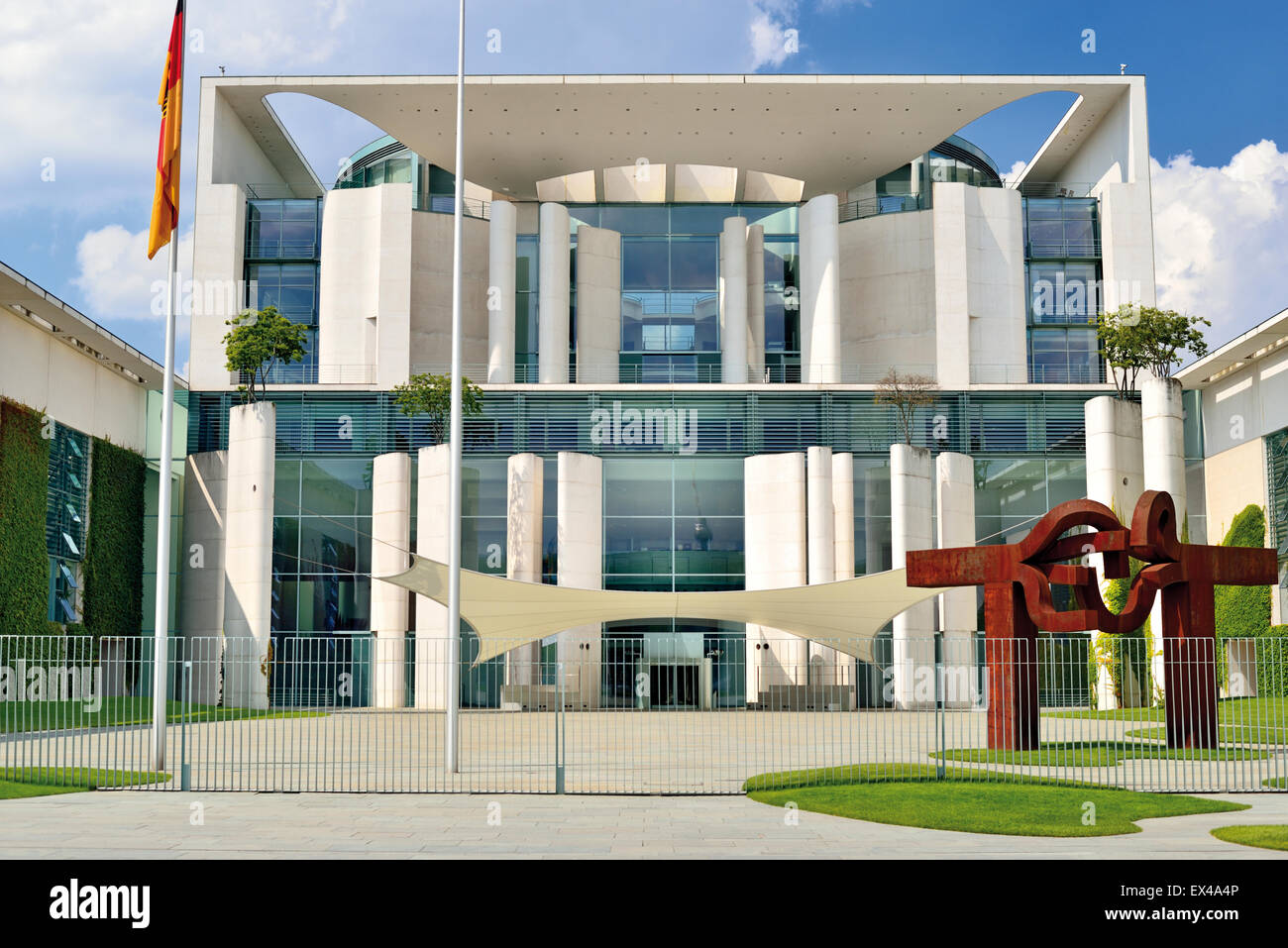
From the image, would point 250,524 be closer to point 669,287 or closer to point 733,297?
point 669,287

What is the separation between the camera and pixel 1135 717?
1161 inches

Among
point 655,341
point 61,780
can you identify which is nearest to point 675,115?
point 655,341

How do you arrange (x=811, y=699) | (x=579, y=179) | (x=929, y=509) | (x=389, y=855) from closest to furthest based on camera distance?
(x=389, y=855) < (x=811, y=699) < (x=929, y=509) < (x=579, y=179)

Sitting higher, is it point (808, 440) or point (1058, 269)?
point (1058, 269)

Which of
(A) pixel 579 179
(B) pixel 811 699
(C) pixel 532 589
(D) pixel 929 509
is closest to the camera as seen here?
(C) pixel 532 589

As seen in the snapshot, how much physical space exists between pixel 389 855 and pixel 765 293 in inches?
1426

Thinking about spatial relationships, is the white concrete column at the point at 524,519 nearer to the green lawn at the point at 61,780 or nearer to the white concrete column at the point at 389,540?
the white concrete column at the point at 389,540

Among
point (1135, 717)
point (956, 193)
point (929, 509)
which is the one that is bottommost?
point (1135, 717)

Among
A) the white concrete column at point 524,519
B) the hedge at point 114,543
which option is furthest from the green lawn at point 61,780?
the hedge at point 114,543

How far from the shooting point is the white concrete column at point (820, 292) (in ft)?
140

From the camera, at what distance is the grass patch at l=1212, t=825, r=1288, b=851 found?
11.1 metres

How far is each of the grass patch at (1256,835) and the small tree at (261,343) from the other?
3166 centimetres
